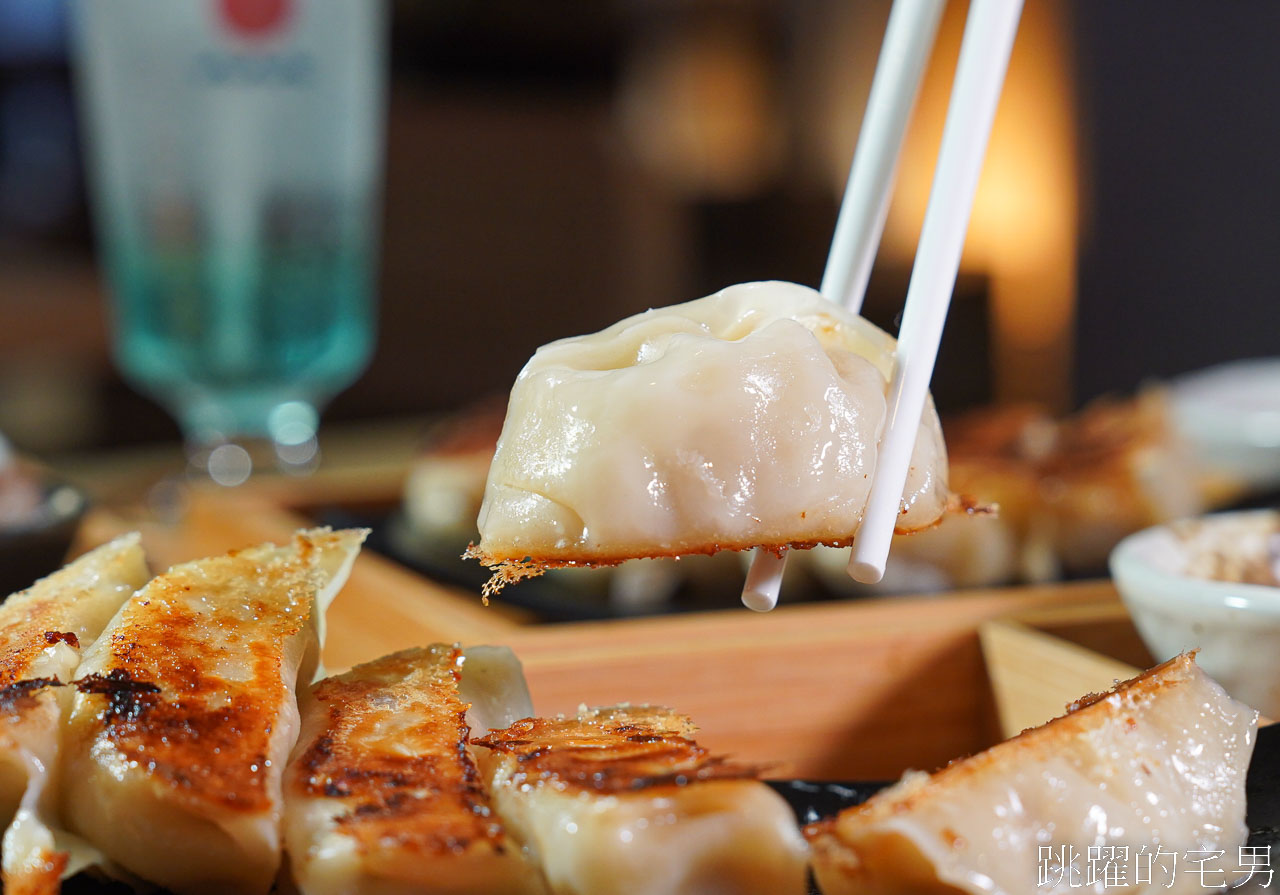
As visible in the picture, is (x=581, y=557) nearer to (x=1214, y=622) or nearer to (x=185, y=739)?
Answer: (x=185, y=739)

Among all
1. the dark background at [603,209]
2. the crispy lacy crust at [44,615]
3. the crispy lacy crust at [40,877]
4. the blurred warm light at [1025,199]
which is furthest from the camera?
the blurred warm light at [1025,199]

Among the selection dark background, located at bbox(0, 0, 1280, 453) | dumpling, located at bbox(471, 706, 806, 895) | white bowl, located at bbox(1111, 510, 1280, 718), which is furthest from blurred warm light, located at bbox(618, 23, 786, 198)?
dumpling, located at bbox(471, 706, 806, 895)

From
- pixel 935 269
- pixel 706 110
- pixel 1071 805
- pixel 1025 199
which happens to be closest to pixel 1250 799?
pixel 1071 805

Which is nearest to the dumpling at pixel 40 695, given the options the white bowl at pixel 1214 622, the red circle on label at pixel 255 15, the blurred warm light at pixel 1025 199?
the white bowl at pixel 1214 622

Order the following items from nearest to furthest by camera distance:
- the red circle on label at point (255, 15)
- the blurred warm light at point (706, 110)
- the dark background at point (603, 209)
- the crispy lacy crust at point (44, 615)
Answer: the crispy lacy crust at point (44, 615) → the red circle on label at point (255, 15) → the dark background at point (603, 209) → the blurred warm light at point (706, 110)

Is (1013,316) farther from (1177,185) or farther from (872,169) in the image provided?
(872,169)

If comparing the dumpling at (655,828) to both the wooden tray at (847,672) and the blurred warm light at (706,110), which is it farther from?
the blurred warm light at (706,110)
